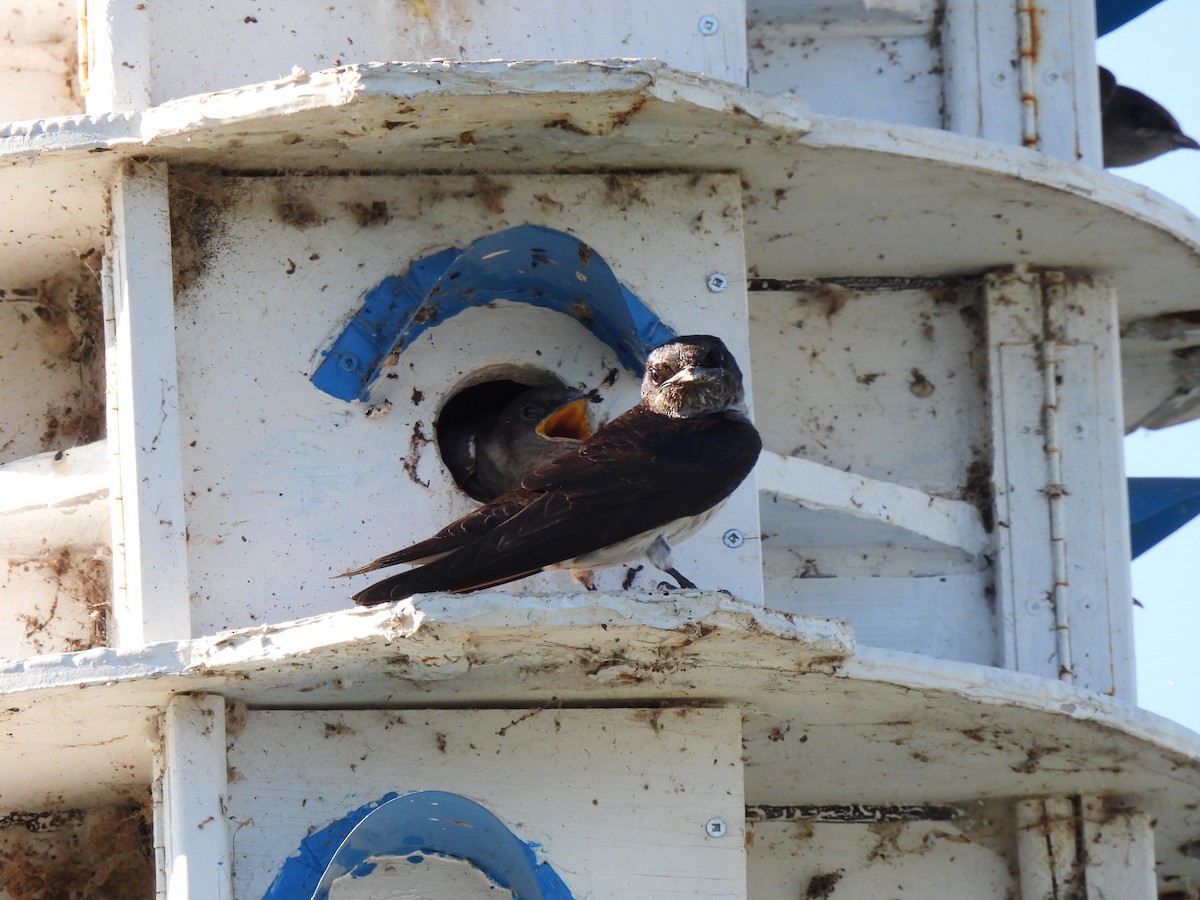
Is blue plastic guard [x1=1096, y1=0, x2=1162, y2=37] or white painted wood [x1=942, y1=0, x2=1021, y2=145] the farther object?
blue plastic guard [x1=1096, y1=0, x2=1162, y2=37]

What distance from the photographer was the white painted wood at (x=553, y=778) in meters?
4.91

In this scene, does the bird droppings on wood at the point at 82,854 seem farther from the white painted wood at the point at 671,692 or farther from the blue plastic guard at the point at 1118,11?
the blue plastic guard at the point at 1118,11

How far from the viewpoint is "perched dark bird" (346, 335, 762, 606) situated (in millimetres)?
4656

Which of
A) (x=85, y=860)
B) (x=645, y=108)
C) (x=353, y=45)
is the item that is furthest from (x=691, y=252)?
(x=85, y=860)

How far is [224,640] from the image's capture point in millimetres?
4699

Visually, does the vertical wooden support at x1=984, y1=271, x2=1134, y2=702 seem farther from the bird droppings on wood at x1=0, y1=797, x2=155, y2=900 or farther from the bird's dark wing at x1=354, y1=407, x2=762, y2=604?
the bird droppings on wood at x1=0, y1=797, x2=155, y2=900

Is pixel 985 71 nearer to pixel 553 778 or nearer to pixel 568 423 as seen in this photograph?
pixel 568 423

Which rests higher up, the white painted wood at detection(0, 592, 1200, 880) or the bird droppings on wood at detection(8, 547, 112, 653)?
the bird droppings on wood at detection(8, 547, 112, 653)

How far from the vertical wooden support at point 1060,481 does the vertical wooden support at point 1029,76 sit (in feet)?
1.18

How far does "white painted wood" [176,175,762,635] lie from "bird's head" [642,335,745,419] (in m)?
0.12

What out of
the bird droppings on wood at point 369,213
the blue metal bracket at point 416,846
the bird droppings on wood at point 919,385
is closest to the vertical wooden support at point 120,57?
the bird droppings on wood at point 369,213

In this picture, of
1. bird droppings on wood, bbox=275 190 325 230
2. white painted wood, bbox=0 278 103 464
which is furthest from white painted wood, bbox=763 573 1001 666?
white painted wood, bbox=0 278 103 464

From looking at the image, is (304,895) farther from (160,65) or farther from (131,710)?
(160,65)

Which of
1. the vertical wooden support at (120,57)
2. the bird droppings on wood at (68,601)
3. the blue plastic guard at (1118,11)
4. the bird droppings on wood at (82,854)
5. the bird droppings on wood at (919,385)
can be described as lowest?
the bird droppings on wood at (82,854)
